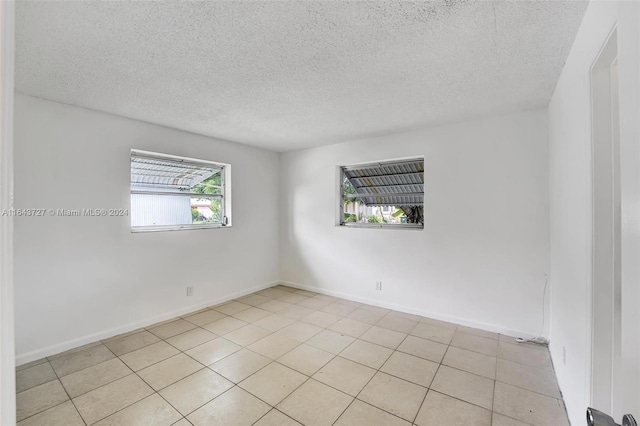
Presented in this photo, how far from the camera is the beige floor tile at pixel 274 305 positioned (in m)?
3.64

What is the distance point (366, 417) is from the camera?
1.76m

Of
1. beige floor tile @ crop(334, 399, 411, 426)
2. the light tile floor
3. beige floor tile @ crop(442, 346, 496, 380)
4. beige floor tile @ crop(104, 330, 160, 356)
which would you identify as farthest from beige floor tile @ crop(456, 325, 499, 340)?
beige floor tile @ crop(104, 330, 160, 356)

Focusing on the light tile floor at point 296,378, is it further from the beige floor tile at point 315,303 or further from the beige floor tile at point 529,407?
the beige floor tile at point 315,303

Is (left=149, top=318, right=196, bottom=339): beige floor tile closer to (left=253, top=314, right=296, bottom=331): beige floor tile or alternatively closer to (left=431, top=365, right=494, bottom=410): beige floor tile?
(left=253, top=314, right=296, bottom=331): beige floor tile

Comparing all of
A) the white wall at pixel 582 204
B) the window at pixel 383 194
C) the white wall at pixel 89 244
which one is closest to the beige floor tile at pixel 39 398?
the white wall at pixel 89 244

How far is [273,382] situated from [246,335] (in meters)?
0.89

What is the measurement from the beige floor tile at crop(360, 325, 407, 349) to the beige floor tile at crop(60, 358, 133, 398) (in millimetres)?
2142

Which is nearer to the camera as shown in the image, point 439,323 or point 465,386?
point 465,386

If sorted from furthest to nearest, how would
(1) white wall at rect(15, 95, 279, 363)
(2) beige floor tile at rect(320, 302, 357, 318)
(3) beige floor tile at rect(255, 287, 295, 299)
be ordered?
(3) beige floor tile at rect(255, 287, 295, 299) < (2) beige floor tile at rect(320, 302, 357, 318) < (1) white wall at rect(15, 95, 279, 363)

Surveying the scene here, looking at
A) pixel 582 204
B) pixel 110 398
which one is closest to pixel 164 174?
pixel 110 398

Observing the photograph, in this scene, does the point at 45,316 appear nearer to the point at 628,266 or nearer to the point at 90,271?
the point at 90,271

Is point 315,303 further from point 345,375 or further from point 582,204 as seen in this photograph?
point 582,204

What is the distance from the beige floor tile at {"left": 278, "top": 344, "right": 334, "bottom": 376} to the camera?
7.56ft

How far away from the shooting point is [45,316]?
2477 millimetres
